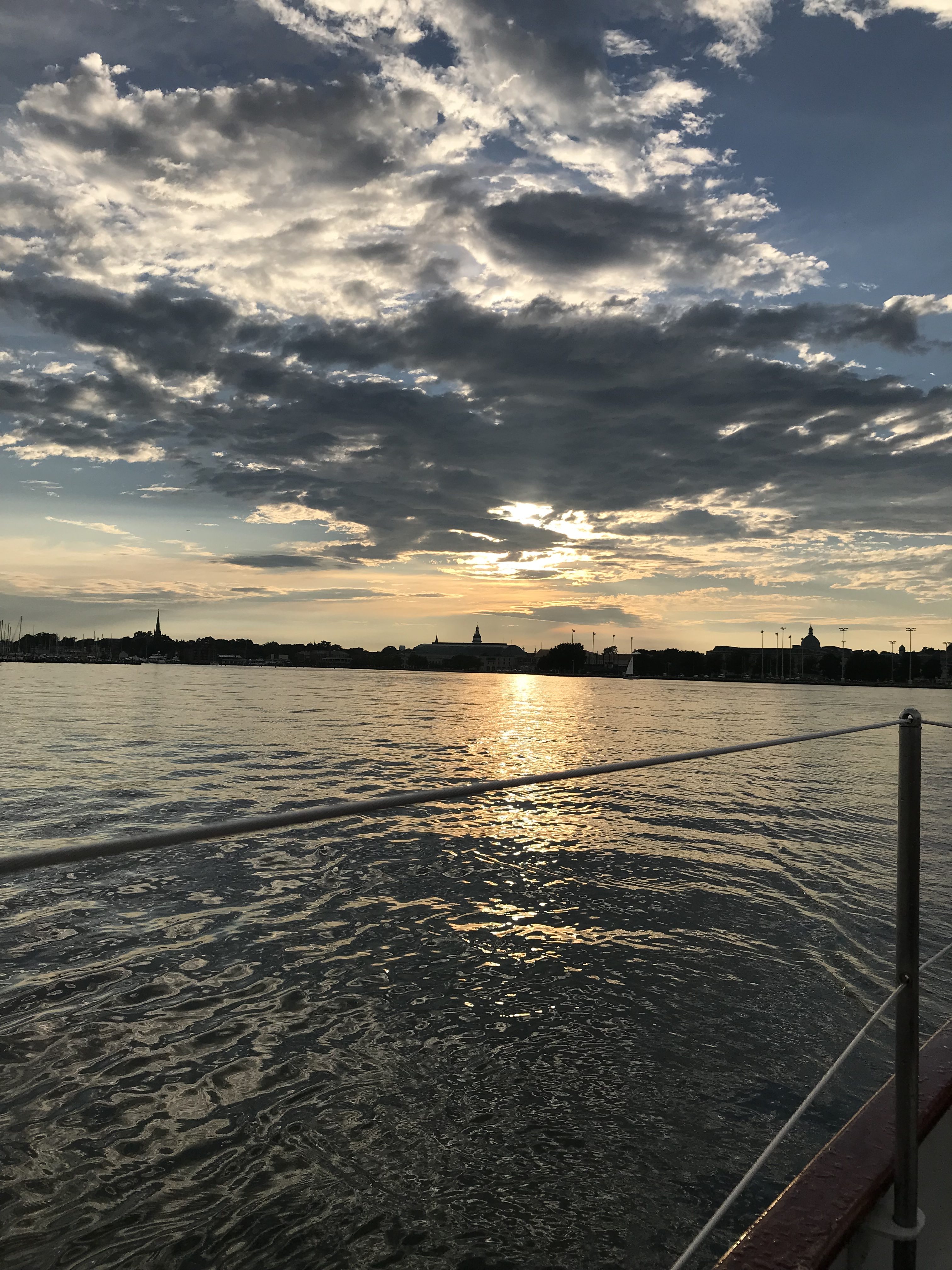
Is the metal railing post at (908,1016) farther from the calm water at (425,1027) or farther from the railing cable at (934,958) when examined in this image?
the calm water at (425,1027)

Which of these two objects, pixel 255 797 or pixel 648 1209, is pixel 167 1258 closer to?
pixel 648 1209

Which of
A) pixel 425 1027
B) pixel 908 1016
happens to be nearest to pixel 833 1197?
pixel 908 1016

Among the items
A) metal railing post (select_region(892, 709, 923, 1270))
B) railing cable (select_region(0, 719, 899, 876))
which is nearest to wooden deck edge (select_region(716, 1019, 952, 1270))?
metal railing post (select_region(892, 709, 923, 1270))

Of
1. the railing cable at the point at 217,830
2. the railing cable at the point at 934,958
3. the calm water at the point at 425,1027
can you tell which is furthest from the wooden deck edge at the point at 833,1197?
the calm water at the point at 425,1027

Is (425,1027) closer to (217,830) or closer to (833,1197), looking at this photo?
(833,1197)

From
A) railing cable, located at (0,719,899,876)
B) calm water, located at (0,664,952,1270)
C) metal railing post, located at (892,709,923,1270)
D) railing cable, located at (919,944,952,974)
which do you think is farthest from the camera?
calm water, located at (0,664,952,1270)

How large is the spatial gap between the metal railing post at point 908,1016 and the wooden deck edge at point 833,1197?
0.08 meters

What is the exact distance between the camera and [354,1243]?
3980 millimetres

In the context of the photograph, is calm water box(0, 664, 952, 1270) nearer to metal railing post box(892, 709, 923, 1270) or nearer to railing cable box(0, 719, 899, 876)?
metal railing post box(892, 709, 923, 1270)

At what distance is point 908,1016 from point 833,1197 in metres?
0.50

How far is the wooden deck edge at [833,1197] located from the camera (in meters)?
2.04

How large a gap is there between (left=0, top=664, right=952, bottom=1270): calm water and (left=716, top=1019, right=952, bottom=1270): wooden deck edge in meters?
2.00

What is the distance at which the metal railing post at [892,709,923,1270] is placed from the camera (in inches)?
86.5

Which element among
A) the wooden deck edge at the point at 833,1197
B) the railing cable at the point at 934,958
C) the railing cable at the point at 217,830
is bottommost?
the railing cable at the point at 934,958
